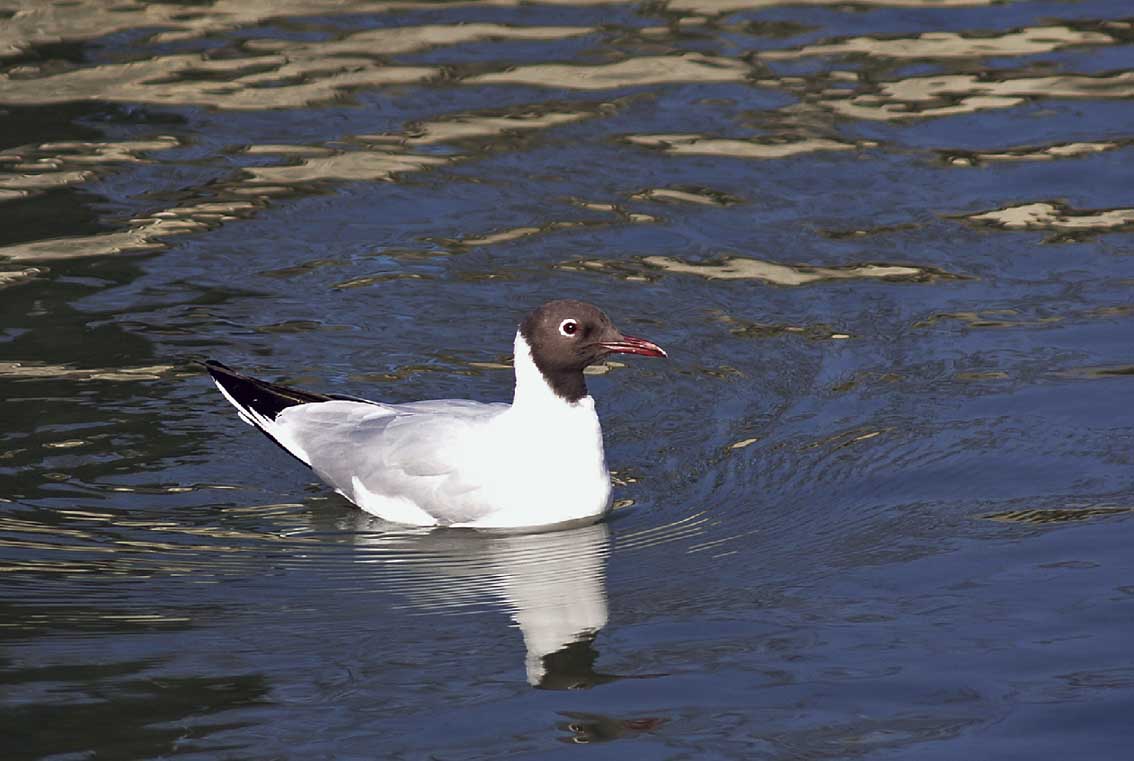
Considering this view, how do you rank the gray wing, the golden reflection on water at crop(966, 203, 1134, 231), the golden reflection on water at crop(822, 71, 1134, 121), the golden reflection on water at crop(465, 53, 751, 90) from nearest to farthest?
the gray wing < the golden reflection on water at crop(966, 203, 1134, 231) < the golden reflection on water at crop(822, 71, 1134, 121) < the golden reflection on water at crop(465, 53, 751, 90)

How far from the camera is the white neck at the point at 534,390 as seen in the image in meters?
9.14

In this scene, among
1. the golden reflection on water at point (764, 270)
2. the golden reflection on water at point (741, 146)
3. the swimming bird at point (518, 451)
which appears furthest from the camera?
the golden reflection on water at point (741, 146)

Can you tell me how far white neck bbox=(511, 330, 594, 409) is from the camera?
9.14 m

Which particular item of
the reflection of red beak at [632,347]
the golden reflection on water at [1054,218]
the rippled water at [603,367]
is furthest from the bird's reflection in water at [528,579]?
the golden reflection on water at [1054,218]

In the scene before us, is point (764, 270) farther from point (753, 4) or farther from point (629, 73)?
point (753, 4)

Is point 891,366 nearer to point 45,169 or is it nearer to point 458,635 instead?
point 458,635

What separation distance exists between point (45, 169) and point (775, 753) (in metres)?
8.59

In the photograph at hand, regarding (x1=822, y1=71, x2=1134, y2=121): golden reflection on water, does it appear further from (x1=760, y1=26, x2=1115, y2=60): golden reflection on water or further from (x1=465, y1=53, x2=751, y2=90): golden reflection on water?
(x1=465, y1=53, x2=751, y2=90): golden reflection on water

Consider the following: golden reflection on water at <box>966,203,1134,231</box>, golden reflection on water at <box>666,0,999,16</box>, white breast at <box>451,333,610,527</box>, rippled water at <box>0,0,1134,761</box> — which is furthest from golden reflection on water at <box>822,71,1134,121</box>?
white breast at <box>451,333,610,527</box>

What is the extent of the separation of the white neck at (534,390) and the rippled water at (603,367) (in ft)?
1.95

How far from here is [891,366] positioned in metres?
10.6

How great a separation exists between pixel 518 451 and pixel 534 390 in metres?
0.29

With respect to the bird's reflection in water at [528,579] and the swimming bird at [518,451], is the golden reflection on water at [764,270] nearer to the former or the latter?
the swimming bird at [518,451]

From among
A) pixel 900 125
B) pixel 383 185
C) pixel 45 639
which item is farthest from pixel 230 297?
pixel 900 125
